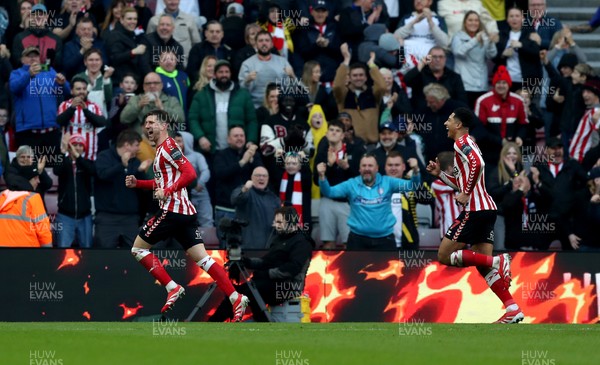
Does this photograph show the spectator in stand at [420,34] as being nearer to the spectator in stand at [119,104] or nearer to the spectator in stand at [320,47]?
the spectator in stand at [320,47]

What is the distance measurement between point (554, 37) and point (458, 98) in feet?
7.85

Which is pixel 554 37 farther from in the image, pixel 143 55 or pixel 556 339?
pixel 556 339

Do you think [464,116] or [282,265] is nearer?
[464,116]

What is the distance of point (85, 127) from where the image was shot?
2053 cm

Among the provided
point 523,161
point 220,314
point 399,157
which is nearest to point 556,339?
point 220,314

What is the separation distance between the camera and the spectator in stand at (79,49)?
848 inches

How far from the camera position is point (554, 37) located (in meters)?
23.2

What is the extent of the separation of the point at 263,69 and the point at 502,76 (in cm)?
375

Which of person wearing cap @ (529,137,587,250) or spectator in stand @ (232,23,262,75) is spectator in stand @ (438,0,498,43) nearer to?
person wearing cap @ (529,137,587,250)

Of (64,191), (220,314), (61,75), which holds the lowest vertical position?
(220,314)

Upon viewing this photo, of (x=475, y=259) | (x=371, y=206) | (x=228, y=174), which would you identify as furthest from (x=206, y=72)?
(x=475, y=259)

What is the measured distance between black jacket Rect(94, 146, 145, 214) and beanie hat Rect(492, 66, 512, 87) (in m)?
5.91

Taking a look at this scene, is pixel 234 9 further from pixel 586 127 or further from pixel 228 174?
pixel 586 127

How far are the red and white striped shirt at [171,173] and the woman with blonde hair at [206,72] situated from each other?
17.8 ft
